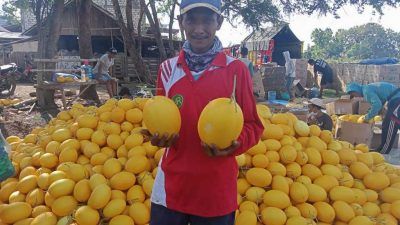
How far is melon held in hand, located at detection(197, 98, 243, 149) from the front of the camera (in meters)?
1.53

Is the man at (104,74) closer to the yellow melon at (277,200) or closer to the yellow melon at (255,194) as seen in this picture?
the yellow melon at (255,194)

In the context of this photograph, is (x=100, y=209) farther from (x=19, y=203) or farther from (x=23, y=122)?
(x=23, y=122)

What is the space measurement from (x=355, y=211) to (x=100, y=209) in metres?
2.05

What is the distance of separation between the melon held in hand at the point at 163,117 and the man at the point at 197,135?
6cm

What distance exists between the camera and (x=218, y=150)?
1532 millimetres

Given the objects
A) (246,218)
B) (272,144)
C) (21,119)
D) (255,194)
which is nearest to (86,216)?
(246,218)

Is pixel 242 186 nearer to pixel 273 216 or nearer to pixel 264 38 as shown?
pixel 273 216

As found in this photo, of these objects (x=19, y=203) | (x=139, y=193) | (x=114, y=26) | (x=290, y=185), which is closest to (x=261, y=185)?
(x=290, y=185)

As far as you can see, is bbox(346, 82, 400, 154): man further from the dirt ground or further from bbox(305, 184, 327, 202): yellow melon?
the dirt ground

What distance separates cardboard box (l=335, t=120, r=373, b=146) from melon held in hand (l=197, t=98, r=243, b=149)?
5243 mm

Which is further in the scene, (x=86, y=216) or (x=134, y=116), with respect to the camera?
(x=134, y=116)

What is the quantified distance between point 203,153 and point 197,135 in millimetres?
96

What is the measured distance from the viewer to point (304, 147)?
11.0 ft

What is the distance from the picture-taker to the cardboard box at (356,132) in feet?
20.0
